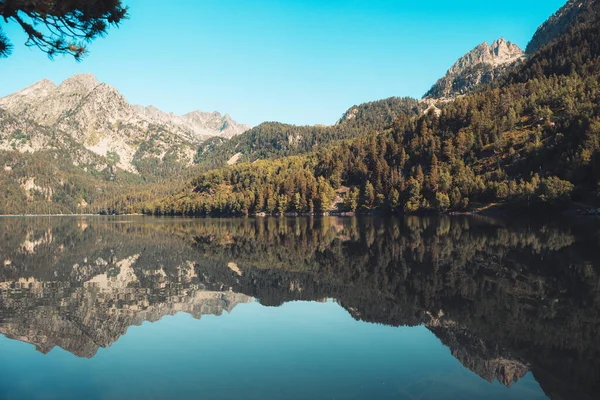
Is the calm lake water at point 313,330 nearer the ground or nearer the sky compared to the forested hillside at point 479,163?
nearer the ground

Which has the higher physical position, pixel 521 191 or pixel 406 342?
pixel 521 191

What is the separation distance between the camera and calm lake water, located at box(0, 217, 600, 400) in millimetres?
13844

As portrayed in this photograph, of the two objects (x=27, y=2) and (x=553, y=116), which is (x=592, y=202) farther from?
(x=27, y=2)

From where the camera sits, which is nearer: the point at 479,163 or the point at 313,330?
the point at 313,330

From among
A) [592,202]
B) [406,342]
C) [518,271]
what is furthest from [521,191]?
[406,342]

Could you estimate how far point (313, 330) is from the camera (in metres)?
20.5

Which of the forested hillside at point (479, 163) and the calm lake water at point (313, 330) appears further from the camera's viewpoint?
the forested hillside at point (479, 163)

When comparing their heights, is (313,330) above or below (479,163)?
below

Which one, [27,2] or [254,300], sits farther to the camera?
[254,300]

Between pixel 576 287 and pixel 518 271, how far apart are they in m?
6.01

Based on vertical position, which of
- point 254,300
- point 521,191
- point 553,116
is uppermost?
point 553,116

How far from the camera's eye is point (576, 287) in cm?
2519

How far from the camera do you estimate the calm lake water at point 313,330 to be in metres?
13.8

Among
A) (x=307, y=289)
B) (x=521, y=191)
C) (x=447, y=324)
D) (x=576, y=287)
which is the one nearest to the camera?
(x=447, y=324)
